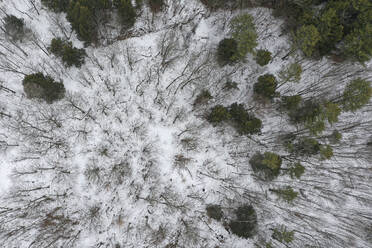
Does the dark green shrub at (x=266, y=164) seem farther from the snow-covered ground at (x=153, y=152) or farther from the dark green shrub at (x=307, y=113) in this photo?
the dark green shrub at (x=307, y=113)

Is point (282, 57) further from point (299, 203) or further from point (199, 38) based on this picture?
point (299, 203)

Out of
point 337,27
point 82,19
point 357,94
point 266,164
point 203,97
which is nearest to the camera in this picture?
point 337,27

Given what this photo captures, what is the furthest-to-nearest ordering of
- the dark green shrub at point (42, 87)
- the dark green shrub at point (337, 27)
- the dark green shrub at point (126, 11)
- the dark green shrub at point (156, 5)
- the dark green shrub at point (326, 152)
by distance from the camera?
the dark green shrub at point (156, 5)
the dark green shrub at point (126, 11)
the dark green shrub at point (42, 87)
the dark green shrub at point (326, 152)
the dark green shrub at point (337, 27)

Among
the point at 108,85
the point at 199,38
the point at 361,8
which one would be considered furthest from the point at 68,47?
the point at 361,8

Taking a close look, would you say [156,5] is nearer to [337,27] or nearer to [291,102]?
[291,102]

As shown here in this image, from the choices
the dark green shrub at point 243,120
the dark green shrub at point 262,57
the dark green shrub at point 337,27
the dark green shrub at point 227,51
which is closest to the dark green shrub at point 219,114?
the dark green shrub at point 243,120

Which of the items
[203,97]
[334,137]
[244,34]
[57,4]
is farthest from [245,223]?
[57,4]

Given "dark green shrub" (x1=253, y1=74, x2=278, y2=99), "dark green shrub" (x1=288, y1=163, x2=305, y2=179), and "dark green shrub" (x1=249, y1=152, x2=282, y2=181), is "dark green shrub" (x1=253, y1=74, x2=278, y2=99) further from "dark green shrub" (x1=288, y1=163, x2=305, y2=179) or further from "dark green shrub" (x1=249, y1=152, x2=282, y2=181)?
"dark green shrub" (x1=288, y1=163, x2=305, y2=179)
